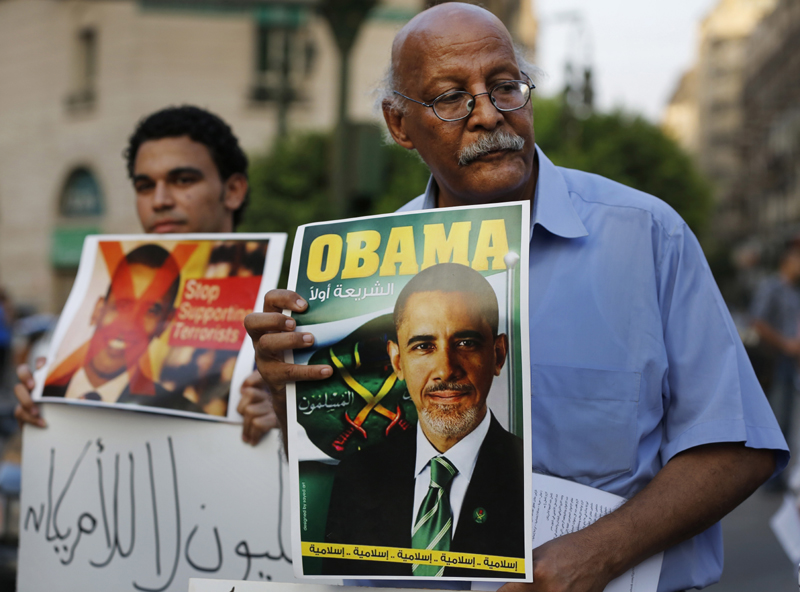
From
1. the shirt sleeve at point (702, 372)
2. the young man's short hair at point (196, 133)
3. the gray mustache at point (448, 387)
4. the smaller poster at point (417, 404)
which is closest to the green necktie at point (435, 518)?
the smaller poster at point (417, 404)

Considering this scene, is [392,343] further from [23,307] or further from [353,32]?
[23,307]

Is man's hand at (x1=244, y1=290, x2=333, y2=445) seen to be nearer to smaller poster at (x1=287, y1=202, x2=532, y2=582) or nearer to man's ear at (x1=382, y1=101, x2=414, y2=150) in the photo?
smaller poster at (x1=287, y1=202, x2=532, y2=582)

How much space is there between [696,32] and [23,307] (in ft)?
274

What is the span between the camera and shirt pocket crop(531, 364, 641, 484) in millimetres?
1522

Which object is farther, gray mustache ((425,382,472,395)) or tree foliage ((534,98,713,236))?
tree foliage ((534,98,713,236))

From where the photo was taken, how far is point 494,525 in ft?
4.44

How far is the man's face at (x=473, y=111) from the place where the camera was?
1.69m

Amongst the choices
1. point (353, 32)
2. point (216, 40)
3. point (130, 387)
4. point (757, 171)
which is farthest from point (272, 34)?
point (757, 171)

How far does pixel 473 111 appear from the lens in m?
1.71

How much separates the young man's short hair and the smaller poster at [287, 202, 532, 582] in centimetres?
120

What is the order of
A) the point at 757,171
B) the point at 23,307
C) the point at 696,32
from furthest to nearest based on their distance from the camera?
the point at 696,32, the point at 757,171, the point at 23,307

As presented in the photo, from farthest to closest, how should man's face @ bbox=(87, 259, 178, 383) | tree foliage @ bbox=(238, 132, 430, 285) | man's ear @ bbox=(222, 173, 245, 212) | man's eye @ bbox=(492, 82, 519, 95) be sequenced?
tree foliage @ bbox=(238, 132, 430, 285)
man's ear @ bbox=(222, 173, 245, 212)
man's face @ bbox=(87, 259, 178, 383)
man's eye @ bbox=(492, 82, 519, 95)

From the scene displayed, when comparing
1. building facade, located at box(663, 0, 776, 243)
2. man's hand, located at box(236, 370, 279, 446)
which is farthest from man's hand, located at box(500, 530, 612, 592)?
building facade, located at box(663, 0, 776, 243)

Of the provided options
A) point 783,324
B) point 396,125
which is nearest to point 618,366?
point 396,125
